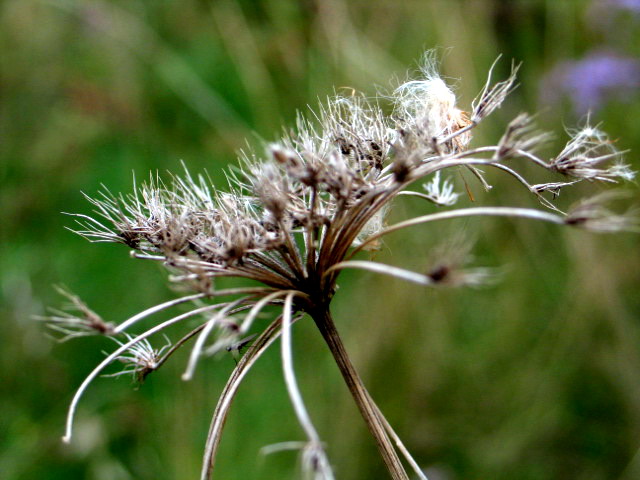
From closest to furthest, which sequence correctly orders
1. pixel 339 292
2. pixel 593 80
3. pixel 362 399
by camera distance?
pixel 362 399 → pixel 339 292 → pixel 593 80

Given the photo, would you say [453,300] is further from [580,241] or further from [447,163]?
[447,163]

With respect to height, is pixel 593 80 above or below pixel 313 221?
above

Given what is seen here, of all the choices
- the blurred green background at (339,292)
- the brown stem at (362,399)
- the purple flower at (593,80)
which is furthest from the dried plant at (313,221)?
the purple flower at (593,80)

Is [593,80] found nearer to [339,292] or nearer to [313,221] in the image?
[339,292]

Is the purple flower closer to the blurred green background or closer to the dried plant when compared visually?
the blurred green background

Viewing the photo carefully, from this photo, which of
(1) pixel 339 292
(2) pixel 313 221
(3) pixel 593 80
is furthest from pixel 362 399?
(3) pixel 593 80
